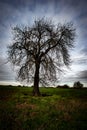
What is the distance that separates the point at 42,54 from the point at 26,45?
300 cm

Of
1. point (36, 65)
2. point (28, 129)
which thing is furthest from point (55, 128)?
point (36, 65)

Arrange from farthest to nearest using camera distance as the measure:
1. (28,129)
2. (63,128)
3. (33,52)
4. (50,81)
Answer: (33,52) → (50,81) → (63,128) → (28,129)

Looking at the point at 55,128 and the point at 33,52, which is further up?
the point at 33,52

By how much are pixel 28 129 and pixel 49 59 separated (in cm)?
1924

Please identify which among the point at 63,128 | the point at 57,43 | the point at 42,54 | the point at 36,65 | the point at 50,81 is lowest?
the point at 63,128

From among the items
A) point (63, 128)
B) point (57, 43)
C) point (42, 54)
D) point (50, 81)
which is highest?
point (57, 43)

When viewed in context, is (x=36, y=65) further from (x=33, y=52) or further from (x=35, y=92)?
(x=35, y=92)

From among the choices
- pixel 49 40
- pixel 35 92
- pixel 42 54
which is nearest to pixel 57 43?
pixel 49 40

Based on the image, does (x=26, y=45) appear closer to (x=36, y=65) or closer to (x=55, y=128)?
(x=36, y=65)

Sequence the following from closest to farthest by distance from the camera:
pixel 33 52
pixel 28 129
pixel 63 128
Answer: pixel 28 129, pixel 63 128, pixel 33 52

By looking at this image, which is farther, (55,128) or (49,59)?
(49,59)

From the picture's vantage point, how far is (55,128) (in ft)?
23.1

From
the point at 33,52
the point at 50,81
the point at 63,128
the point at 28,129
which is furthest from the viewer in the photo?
the point at 33,52

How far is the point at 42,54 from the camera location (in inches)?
1040
